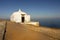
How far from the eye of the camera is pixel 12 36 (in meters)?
2.04

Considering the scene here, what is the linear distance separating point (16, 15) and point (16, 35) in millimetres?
14392

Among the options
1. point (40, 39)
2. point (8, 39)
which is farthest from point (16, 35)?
point (40, 39)

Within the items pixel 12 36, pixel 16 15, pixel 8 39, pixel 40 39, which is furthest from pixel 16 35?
pixel 16 15

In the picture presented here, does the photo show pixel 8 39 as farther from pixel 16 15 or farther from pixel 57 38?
pixel 16 15

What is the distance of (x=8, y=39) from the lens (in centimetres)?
189

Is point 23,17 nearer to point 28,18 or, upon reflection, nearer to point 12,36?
point 28,18

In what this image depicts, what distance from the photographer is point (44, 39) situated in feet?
6.19

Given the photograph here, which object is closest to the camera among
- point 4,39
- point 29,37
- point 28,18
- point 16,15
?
point 4,39

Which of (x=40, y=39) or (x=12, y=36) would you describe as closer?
(x=40, y=39)

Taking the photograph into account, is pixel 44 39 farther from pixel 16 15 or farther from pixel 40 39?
pixel 16 15

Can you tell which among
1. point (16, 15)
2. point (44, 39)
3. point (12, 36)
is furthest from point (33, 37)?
point (16, 15)

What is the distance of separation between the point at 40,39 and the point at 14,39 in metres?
0.41

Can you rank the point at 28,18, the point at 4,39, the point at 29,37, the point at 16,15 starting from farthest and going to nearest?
the point at 28,18 → the point at 16,15 → the point at 29,37 → the point at 4,39

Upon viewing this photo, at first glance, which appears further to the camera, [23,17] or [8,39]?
[23,17]
